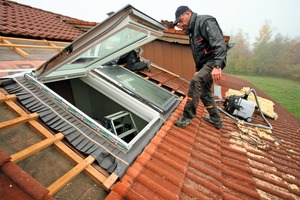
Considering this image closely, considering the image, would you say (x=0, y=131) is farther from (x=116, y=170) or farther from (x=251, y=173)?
(x=251, y=173)

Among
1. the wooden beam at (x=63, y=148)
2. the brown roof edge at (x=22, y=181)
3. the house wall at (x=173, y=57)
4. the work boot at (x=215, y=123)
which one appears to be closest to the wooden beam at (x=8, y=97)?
the wooden beam at (x=63, y=148)

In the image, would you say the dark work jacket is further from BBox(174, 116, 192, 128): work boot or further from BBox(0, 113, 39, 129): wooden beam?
BBox(0, 113, 39, 129): wooden beam

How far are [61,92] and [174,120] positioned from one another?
286 cm

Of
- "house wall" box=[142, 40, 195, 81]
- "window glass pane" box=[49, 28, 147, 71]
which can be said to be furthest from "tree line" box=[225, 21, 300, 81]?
"window glass pane" box=[49, 28, 147, 71]

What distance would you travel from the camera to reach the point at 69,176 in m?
1.23

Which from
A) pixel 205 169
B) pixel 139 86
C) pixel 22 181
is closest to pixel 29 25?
pixel 139 86

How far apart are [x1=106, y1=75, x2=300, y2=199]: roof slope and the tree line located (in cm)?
5004

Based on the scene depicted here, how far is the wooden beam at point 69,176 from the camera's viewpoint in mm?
1117

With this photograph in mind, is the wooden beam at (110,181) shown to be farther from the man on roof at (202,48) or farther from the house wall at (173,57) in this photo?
the house wall at (173,57)

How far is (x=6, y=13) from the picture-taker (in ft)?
17.2

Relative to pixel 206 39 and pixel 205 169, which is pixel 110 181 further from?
pixel 206 39

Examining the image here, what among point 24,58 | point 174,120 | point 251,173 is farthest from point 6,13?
point 251,173

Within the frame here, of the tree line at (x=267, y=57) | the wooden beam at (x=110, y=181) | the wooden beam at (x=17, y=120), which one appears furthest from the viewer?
the tree line at (x=267, y=57)

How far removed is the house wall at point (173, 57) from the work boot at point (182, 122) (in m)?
3.25
